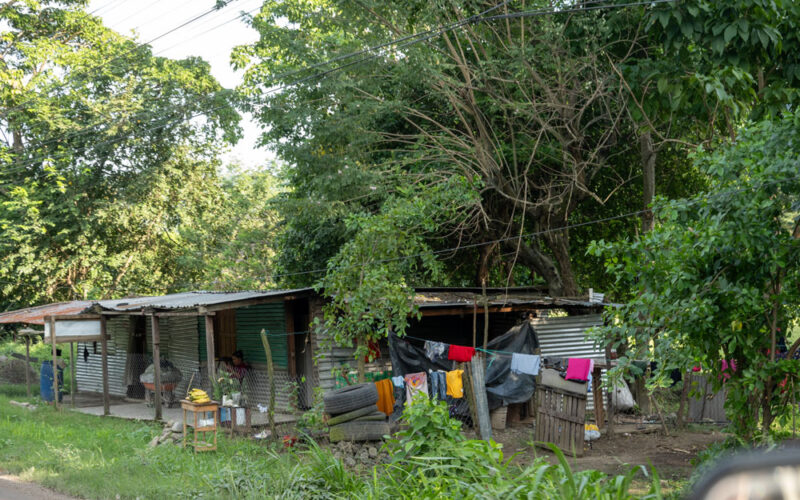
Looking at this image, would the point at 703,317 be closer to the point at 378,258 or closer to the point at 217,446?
the point at 378,258

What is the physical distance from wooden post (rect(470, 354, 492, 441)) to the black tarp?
215cm

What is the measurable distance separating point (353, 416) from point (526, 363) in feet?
12.5

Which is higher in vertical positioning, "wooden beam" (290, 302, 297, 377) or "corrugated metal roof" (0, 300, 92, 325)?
"corrugated metal roof" (0, 300, 92, 325)

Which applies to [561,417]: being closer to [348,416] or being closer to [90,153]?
[348,416]

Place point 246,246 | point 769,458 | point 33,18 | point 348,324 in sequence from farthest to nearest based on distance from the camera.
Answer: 1. point 246,246
2. point 33,18
3. point 348,324
4. point 769,458

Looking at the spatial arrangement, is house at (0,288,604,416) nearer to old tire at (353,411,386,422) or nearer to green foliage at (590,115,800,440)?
old tire at (353,411,386,422)

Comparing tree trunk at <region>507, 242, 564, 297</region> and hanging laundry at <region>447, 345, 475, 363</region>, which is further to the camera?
tree trunk at <region>507, 242, 564, 297</region>

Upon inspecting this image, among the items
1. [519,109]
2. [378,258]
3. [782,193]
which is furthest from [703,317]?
[519,109]

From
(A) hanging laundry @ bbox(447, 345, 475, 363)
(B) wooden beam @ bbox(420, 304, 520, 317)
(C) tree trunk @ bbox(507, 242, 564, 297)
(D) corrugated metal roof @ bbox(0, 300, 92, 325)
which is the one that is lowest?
(A) hanging laundry @ bbox(447, 345, 475, 363)

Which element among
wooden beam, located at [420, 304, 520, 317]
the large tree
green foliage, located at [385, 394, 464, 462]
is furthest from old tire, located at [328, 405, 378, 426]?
the large tree

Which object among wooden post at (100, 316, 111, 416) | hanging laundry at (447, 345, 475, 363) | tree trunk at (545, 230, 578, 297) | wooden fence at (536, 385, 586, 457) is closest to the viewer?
wooden fence at (536, 385, 586, 457)

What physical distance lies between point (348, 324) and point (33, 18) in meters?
22.9

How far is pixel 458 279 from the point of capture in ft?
70.9

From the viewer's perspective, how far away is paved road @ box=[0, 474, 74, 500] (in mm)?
9250
